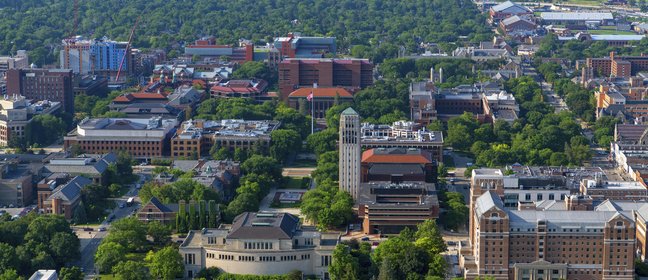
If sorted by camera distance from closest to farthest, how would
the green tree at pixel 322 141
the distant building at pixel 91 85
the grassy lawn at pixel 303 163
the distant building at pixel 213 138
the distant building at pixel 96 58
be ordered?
the grassy lawn at pixel 303 163 → the distant building at pixel 213 138 → the green tree at pixel 322 141 → the distant building at pixel 91 85 → the distant building at pixel 96 58

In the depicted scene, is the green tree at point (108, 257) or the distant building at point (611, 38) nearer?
the green tree at point (108, 257)

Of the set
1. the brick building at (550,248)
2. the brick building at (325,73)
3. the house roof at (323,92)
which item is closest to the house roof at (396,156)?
the brick building at (550,248)

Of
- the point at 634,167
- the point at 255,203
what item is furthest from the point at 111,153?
the point at 634,167

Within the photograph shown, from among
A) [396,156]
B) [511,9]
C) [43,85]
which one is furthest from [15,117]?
[511,9]

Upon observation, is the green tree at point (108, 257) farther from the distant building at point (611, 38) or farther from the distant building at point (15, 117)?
the distant building at point (611, 38)

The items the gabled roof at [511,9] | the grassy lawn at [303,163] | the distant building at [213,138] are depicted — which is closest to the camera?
the grassy lawn at [303,163]

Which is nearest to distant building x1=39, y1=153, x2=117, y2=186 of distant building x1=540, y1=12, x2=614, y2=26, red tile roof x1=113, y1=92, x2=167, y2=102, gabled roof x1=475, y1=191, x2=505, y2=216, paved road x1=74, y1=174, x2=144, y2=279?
paved road x1=74, y1=174, x2=144, y2=279

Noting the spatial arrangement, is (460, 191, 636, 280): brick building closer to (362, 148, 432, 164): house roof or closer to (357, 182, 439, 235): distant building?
(357, 182, 439, 235): distant building

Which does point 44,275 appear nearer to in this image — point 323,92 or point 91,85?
point 323,92
